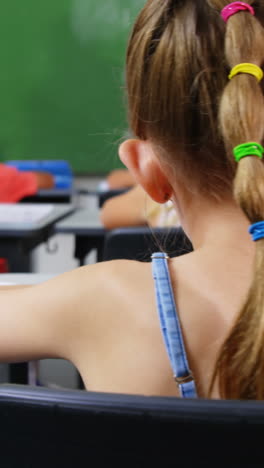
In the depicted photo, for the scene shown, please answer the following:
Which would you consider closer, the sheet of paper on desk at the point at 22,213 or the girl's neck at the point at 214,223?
the girl's neck at the point at 214,223

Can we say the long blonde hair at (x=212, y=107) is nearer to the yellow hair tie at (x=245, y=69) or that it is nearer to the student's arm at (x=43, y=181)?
the yellow hair tie at (x=245, y=69)

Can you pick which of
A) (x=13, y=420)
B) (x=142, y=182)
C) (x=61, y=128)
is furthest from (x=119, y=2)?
(x=13, y=420)

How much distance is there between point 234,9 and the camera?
641 mm

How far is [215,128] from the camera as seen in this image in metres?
0.65

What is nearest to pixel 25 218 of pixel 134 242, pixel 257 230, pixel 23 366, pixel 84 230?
pixel 84 230

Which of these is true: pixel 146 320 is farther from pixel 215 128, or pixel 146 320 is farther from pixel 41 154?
pixel 41 154

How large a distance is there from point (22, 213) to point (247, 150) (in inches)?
55.2

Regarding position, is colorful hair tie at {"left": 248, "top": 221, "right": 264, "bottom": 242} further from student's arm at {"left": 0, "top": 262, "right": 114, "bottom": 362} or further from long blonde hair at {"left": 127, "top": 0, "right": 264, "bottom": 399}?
student's arm at {"left": 0, "top": 262, "right": 114, "bottom": 362}

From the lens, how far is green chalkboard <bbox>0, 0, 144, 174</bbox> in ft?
16.3

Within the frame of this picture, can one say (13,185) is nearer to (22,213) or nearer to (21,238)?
(22,213)

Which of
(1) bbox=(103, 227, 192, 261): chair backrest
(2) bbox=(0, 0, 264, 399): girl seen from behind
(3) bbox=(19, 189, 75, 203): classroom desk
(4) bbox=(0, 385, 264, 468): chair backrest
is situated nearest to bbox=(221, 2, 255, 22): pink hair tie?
(2) bbox=(0, 0, 264, 399): girl seen from behind

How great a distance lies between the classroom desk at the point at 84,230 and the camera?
193cm

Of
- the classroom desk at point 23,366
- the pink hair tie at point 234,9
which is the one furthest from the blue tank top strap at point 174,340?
the classroom desk at point 23,366

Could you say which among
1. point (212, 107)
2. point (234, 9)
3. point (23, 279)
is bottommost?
point (23, 279)
